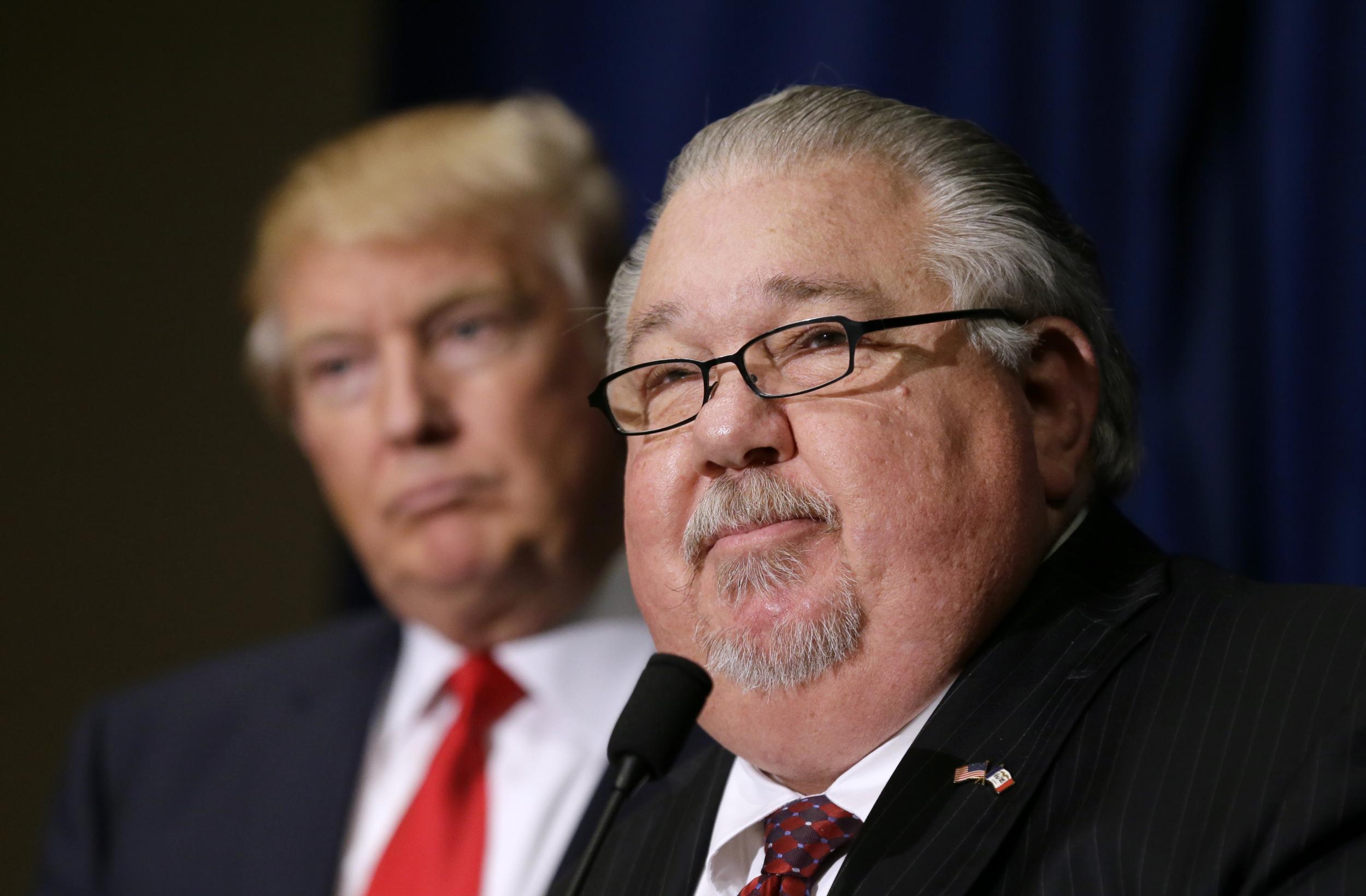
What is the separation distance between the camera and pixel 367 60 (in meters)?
3.70

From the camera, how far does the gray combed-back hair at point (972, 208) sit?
1.35 meters

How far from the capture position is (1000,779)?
3.85 feet

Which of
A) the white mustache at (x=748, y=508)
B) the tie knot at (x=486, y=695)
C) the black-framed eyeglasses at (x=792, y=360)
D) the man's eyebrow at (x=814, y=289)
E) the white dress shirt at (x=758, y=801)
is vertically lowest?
the tie knot at (x=486, y=695)

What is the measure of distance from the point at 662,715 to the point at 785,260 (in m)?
0.42

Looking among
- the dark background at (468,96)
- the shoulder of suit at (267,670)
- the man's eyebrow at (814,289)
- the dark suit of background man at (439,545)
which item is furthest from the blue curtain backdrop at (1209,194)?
the shoulder of suit at (267,670)

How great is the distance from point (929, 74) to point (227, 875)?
1865mm

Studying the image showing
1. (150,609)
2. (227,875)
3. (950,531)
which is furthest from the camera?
(150,609)

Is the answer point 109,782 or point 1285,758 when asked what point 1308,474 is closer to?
point 1285,758

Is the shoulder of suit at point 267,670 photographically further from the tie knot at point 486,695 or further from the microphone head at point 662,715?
the microphone head at point 662,715

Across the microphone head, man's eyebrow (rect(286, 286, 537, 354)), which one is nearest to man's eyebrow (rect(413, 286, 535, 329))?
man's eyebrow (rect(286, 286, 537, 354))

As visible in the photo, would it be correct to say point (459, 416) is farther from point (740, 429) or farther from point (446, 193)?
point (740, 429)

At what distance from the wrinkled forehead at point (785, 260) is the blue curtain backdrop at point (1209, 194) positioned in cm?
115

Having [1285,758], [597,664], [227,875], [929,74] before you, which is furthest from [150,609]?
[1285,758]

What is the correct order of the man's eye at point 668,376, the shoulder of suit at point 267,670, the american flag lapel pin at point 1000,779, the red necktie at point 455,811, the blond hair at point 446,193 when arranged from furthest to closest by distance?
the shoulder of suit at point 267,670, the blond hair at point 446,193, the red necktie at point 455,811, the man's eye at point 668,376, the american flag lapel pin at point 1000,779
